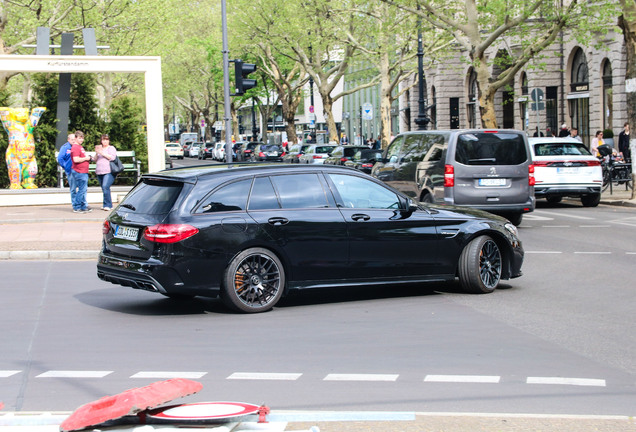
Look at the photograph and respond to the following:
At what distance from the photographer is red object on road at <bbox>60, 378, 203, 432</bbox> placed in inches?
187

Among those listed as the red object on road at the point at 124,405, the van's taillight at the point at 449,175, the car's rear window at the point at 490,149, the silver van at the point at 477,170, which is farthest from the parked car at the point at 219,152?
the red object on road at the point at 124,405

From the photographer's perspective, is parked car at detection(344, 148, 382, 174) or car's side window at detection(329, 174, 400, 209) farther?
parked car at detection(344, 148, 382, 174)

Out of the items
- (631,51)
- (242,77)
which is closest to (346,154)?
(242,77)

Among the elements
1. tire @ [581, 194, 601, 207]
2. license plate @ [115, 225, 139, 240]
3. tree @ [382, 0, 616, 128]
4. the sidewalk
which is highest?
tree @ [382, 0, 616, 128]

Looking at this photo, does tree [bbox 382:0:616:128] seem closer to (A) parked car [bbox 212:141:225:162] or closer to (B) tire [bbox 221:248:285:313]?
(B) tire [bbox 221:248:285:313]

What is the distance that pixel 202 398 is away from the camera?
6051 millimetres

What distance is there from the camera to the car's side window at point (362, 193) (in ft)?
33.7

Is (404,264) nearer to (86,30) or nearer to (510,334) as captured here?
(510,334)

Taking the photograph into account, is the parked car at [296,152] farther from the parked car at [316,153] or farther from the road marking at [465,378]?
the road marking at [465,378]

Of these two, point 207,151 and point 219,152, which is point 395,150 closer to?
point 219,152

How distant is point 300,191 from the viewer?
10.1 meters

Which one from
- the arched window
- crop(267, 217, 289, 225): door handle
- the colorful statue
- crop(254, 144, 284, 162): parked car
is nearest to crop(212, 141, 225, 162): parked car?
crop(254, 144, 284, 162): parked car

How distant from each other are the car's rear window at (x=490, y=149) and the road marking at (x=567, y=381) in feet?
37.8

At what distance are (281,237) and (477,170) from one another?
902 cm
